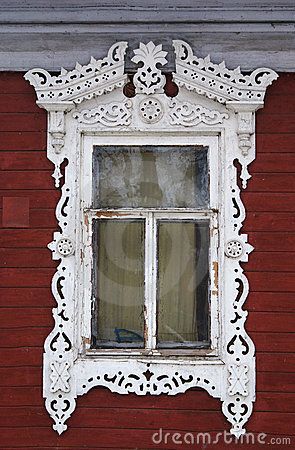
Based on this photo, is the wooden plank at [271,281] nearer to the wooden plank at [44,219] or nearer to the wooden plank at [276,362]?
the wooden plank at [276,362]

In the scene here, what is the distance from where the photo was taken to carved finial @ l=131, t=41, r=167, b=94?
368 cm

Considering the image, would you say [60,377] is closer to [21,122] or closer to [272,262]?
[272,262]

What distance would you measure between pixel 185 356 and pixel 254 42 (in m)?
1.68

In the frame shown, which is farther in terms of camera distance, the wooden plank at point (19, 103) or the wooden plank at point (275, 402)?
the wooden plank at point (19, 103)

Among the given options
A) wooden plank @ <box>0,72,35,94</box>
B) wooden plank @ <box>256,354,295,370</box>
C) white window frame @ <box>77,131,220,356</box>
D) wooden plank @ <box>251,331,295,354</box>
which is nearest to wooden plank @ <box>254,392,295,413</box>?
wooden plank @ <box>256,354,295,370</box>

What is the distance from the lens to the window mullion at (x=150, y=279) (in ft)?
12.0

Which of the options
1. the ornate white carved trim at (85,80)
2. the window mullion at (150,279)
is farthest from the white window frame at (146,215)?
the ornate white carved trim at (85,80)

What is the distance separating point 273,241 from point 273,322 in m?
0.42

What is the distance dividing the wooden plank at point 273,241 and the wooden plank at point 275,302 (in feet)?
0.76

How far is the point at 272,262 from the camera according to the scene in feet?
11.9

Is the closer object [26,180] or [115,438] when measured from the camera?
[115,438]

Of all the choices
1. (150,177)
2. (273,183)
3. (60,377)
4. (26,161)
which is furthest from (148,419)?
(26,161)

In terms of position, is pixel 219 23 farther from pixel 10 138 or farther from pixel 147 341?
pixel 147 341

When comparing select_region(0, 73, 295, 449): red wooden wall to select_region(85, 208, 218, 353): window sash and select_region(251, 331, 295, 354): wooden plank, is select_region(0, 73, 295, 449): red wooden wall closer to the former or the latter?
select_region(251, 331, 295, 354): wooden plank
